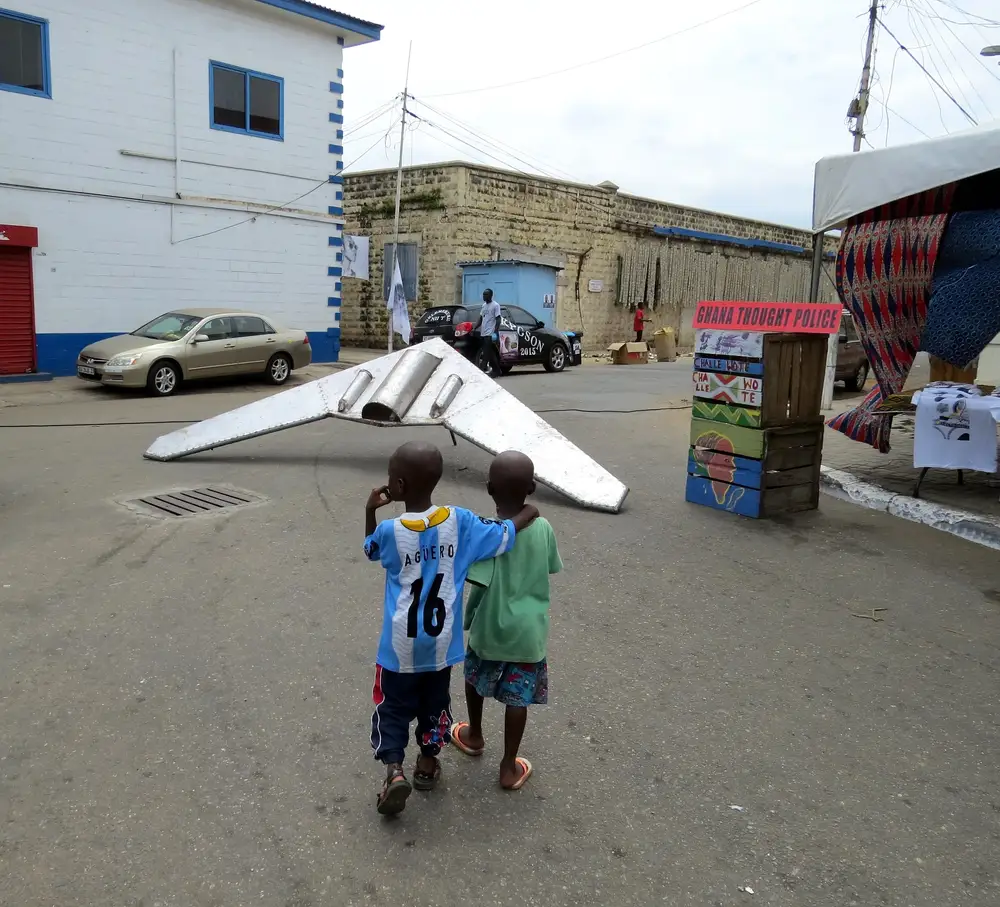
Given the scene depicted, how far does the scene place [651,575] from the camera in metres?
5.31

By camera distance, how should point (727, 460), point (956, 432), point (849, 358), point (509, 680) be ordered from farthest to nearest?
1. point (849, 358)
2. point (727, 460)
3. point (956, 432)
4. point (509, 680)

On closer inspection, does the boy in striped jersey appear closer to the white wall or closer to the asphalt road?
the asphalt road

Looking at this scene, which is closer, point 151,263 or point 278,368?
point 278,368

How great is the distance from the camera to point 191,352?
45.5 ft

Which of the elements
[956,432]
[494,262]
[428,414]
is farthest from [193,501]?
[494,262]

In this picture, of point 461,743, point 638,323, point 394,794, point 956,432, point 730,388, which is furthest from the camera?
point 638,323

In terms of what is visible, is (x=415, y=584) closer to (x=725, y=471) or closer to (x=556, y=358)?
(x=725, y=471)

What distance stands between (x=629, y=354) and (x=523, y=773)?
70.7ft

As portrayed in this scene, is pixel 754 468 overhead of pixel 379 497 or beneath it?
beneath

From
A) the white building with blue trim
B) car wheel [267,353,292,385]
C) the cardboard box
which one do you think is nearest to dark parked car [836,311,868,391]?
the cardboard box

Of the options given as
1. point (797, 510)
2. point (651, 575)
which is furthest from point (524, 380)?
point (651, 575)

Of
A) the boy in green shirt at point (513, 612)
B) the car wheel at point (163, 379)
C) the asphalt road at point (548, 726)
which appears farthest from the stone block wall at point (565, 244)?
the boy in green shirt at point (513, 612)

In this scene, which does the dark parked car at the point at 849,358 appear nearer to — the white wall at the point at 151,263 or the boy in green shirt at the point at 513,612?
the white wall at the point at 151,263

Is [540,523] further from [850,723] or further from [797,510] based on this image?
[797,510]
